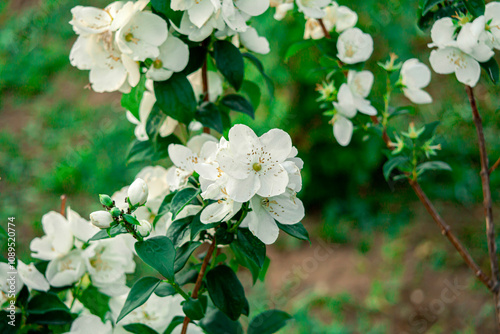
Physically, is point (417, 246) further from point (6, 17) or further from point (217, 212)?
point (6, 17)

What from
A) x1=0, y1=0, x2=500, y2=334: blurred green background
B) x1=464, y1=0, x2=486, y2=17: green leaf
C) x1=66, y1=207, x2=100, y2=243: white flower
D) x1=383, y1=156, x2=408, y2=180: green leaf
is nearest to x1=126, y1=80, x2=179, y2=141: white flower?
x1=66, y1=207, x2=100, y2=243: white flower

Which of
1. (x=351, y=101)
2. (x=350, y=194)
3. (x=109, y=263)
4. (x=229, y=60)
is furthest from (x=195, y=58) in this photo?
(x=350, y=194)

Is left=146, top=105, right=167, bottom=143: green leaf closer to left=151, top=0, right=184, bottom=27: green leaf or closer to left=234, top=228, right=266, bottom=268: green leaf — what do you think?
left=151, top=0, right=184, bottom=27: green leaf

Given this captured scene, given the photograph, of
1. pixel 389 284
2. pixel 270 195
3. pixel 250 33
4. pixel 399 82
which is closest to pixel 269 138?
pixel 270 195

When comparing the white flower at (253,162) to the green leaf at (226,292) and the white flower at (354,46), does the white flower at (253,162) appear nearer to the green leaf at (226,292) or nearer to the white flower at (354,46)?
the green leaf at (226,292)

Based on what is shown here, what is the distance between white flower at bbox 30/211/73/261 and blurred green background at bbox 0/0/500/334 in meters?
1.47

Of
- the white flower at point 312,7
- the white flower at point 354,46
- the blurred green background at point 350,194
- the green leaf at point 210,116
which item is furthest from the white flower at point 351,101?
the blurred green background at point 350,194

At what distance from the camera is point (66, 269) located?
955 millimetres

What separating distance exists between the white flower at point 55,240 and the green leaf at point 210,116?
333 mm

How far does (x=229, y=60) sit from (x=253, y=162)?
313 millimetres

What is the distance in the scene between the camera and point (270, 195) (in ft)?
2.32

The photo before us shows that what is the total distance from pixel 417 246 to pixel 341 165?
59 cm

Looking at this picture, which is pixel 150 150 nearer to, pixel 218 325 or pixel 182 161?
pixel 182 161

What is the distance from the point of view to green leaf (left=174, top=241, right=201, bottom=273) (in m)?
0.83
